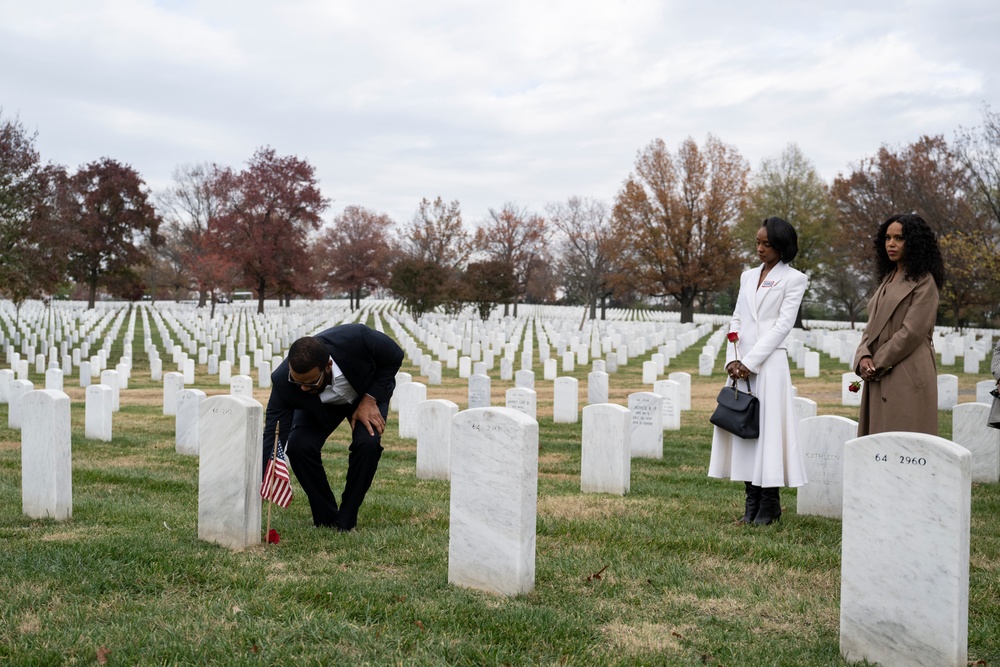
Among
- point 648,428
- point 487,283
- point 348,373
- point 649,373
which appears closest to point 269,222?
point 487,283

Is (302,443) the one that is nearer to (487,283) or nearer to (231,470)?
(231,470)

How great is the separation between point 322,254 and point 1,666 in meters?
61.3

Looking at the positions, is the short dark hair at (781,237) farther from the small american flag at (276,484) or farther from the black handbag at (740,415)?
the small american flag at (276,484)

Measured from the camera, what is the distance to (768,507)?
5984 millimetres

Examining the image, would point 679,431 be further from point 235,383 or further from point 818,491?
point 235,383

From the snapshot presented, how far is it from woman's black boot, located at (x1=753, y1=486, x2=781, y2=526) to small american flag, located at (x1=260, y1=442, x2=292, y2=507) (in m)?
3.15

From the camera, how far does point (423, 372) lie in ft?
71.2

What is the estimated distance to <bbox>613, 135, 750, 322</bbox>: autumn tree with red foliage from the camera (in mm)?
47656

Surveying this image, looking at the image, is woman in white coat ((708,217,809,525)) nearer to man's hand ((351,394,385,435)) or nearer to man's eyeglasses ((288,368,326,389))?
man's hand ((351,394,385,435))

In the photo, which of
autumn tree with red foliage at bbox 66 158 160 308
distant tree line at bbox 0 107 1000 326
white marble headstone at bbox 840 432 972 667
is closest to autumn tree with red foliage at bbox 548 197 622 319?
distant tree line at bbox 0 107 1000 326

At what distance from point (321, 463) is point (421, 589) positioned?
1.59 meters

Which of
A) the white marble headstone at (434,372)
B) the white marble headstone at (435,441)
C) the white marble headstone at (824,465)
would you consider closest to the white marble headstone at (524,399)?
the white marble headstone at (435,441)

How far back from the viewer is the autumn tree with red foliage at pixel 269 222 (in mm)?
43906

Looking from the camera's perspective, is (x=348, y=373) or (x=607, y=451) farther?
(x=607, y=451)
